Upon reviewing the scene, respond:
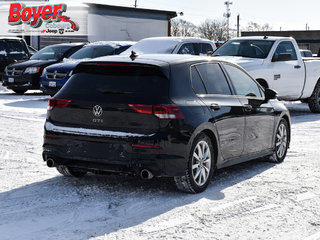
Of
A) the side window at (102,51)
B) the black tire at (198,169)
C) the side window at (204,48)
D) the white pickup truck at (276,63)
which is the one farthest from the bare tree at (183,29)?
the black tire at (198,169)

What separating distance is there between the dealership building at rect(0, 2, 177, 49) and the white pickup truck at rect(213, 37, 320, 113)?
92.3 feet

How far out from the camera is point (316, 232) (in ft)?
17.9

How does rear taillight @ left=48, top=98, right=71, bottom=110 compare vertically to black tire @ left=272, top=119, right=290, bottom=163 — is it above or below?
above

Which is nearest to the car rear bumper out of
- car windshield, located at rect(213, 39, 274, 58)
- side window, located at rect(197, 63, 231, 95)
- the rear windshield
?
the rear windshield

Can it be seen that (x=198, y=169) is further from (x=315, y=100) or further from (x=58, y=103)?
(x=315, y=100)

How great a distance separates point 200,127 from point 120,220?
157cm

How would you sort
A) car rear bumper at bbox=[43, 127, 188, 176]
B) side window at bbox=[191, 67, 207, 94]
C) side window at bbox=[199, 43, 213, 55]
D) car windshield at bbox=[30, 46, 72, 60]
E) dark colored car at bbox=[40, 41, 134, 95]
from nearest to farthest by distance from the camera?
car rear bumper at bbox=[43, 127, 188, 176], side window at bbox=[191, 67, 207, 94], side window at bbox=[199, 43, 213, 55], dark colored car at bbox=[40, 41, 134, 95], car windshield at bbox=[30, 46, 72, 60]

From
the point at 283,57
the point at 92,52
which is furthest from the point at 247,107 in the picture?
the point at 92,52

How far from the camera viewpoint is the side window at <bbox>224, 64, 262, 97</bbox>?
314 inches

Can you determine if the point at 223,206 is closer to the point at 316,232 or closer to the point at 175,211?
the point at 175,211

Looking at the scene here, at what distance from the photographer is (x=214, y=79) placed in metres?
7.54

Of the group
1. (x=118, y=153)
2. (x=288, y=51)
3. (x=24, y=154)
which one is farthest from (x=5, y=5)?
(x=118, y=153)

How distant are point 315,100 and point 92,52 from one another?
7082mm

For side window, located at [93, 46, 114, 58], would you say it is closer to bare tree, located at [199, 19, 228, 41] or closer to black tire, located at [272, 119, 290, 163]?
black tire, located at [272, 119, 290, 163]
